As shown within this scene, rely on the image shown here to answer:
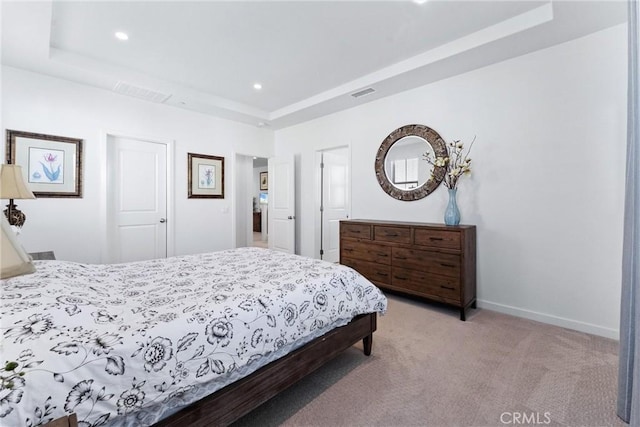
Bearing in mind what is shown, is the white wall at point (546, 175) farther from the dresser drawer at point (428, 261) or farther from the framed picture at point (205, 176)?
the framed picture at point (205, 176)

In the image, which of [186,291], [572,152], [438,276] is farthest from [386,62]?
[186,291]

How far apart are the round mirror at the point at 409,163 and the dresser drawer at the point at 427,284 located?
101 centimetres

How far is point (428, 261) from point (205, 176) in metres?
3.59

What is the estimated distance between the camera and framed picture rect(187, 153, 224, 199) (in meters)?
4.45

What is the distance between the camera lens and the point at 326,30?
8.59ft

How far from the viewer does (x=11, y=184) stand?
6.89 feet

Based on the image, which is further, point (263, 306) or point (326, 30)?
point (326, 30)

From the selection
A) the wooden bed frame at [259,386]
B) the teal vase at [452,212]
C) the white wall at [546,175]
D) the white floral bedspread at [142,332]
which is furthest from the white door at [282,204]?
the wooden bed frame at [259,386]

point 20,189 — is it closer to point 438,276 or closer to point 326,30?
point 326,30

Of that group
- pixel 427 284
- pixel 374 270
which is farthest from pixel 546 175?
pixel 374 270

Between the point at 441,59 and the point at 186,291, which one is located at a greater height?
the point at 441,59

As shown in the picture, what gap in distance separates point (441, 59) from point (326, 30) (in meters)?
1.24

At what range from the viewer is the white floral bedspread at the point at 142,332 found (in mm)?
877

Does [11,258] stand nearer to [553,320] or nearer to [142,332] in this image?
[142,332]
